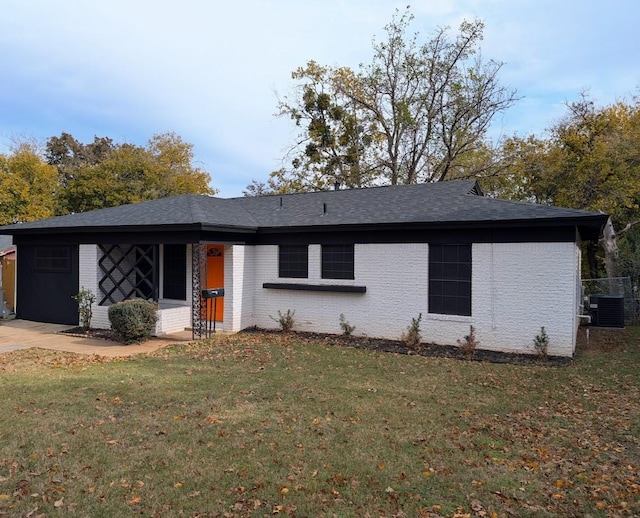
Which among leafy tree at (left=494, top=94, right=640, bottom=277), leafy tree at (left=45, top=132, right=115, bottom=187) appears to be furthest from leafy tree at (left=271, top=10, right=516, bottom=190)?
leafy tree at (left=45, top=132, right=115, bottom=187)

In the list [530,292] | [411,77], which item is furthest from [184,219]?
[411,77]

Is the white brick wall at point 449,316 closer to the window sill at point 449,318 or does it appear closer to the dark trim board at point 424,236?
the window sill at point 449,318

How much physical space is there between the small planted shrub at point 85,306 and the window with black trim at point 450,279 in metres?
9.16

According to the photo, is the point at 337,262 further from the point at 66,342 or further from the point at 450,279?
the point at 66,342

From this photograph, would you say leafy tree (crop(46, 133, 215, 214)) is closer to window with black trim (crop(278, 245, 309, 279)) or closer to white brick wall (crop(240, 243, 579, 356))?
window with black trim (crop(278, 245, 309, 279))

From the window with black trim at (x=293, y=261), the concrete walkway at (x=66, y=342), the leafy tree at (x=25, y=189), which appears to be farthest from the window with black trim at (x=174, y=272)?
the leafy tree at (x=25, y=189)

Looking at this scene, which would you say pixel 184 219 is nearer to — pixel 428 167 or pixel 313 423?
pixel 313 423

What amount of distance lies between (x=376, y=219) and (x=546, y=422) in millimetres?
6460

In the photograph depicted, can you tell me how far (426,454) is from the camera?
4.57 m

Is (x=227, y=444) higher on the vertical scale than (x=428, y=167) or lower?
lower

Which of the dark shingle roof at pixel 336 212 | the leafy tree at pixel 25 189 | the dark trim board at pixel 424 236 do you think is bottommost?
the dark trim board at pixel 424 236

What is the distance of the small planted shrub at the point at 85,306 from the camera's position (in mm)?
12133

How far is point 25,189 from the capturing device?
24.5 m

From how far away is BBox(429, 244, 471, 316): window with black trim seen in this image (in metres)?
10.1
